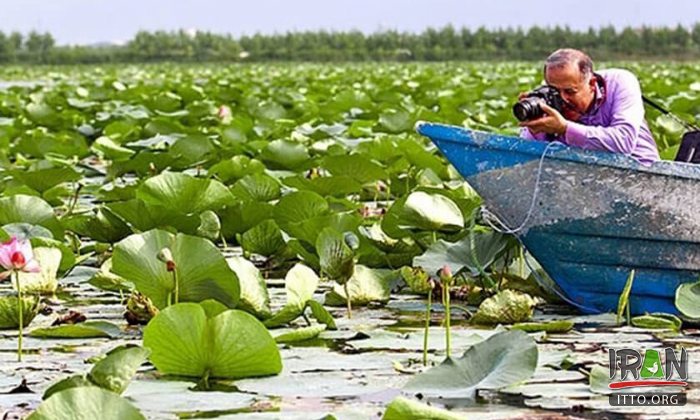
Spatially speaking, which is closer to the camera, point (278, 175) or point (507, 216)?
point (507, 216)

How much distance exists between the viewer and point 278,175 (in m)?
4.97

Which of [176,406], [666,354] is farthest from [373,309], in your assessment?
[176,406]

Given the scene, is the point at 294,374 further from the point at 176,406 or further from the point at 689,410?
the point at 689,410

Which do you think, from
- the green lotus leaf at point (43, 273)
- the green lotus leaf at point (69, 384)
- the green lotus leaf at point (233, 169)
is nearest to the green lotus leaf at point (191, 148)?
the green lotus leaf at point (233, 169)

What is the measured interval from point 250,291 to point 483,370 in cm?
74

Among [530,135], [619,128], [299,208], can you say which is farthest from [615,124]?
[299,208]

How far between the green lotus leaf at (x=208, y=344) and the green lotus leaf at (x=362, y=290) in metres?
0.81

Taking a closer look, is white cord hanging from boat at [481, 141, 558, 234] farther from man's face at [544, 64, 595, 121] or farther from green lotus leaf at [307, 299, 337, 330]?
green lotus leaf at [307, 299, 337, 330]

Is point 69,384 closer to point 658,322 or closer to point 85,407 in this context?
point 85,407

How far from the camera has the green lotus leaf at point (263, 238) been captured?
3.60 m

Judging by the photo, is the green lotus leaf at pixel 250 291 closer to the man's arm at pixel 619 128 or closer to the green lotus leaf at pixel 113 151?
the man's arm at pixel 619 128

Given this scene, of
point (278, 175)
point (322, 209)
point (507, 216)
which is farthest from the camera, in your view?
point (278, 175)

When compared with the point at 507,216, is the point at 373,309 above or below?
below

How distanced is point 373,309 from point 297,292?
1.39 feet
